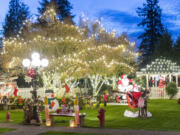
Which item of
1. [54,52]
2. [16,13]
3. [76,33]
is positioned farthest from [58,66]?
[16,13]

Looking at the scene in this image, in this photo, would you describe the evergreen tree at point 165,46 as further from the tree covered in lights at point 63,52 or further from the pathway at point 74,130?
the pathway at point 74,130

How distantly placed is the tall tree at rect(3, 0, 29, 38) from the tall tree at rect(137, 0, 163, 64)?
20260 mm

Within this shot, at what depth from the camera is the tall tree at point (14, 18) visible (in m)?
47.9

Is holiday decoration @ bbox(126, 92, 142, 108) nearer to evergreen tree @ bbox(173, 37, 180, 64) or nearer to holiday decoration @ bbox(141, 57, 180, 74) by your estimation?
holiday decoration @ bbox(141, 57, 180, 74)

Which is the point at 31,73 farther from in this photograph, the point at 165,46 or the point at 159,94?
the point at 165,46

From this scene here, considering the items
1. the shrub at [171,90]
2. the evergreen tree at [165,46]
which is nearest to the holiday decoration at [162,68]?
the shrub at [171,90]

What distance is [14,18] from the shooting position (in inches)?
1957

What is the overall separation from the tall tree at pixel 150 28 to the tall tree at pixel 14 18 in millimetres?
20260

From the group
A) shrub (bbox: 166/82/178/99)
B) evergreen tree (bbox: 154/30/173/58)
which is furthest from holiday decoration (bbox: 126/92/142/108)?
evergreen tree (bbox: 154/30/173/58)

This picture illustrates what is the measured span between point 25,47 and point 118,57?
9416 mm

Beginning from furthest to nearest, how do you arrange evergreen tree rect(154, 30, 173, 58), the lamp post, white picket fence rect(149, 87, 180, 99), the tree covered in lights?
evergreen tree rect(154, 30, 173, 58)
white picket fence rect(149, 87, 180, 99)
the tree covered in lights
the lamp post

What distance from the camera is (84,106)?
20953 mm

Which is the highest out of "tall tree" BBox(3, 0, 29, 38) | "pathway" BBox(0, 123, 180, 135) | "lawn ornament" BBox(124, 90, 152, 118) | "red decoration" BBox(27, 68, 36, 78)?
"tall tree" BBox(3, 0, 29, 38)

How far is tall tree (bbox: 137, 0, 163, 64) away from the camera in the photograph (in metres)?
51.6
